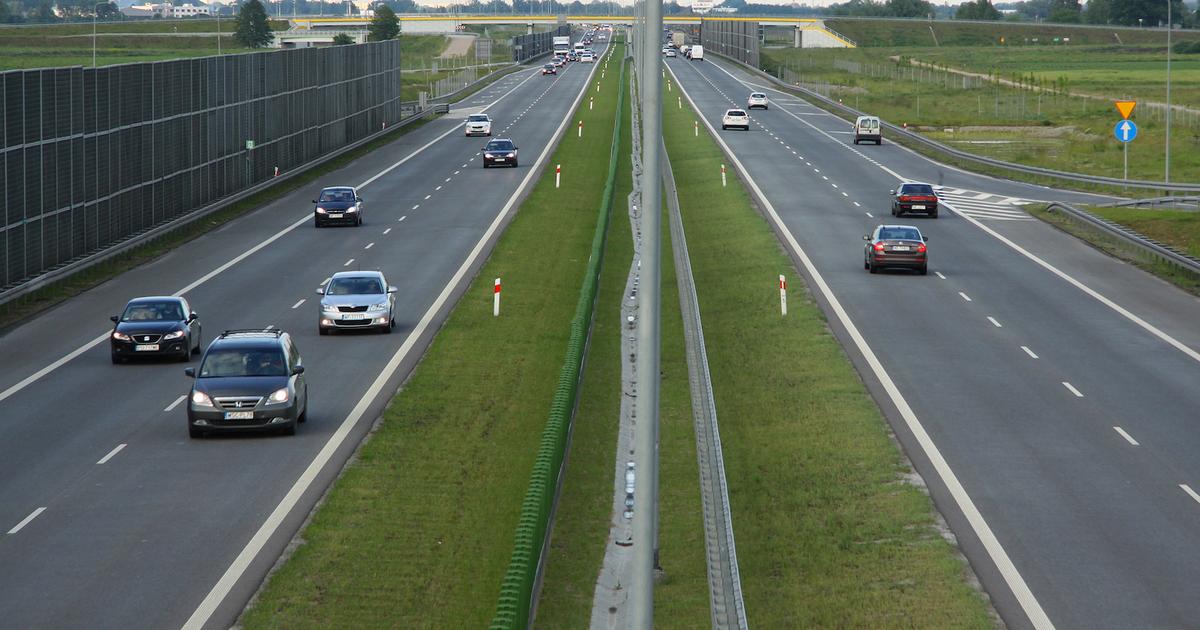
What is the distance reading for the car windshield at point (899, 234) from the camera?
145 feet

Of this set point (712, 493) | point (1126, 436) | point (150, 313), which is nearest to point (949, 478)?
point (712, 493)

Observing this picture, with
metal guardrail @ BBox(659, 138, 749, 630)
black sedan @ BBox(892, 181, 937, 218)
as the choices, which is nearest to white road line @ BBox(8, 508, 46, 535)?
metal guardrail @ BBox(659, 138, 749, 630)

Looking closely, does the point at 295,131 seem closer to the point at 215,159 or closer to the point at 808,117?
the point at 215,159

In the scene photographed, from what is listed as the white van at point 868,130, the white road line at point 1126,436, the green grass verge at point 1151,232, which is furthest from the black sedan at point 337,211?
the white van at point 868,130

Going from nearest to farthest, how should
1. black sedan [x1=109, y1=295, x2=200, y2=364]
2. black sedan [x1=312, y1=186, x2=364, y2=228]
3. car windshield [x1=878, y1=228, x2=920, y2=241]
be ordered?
black sedan [x1=109, y1=295, x2=200, y2=364] → car windshield [x1=878, y1=228, x2=920, y2=241] → black sedan [x1=312, y1=186, x2=364, y2=228]

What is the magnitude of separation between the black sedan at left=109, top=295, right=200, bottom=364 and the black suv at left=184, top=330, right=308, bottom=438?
6.42 metres

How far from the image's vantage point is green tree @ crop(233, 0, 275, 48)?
181 metres

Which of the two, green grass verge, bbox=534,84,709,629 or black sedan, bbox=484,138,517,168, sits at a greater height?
black sedan, bbox=484,138,517,168

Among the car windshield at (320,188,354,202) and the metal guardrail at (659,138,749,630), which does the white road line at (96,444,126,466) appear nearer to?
the metal guardrail at (659,138,749,630)

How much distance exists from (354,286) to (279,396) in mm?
11597

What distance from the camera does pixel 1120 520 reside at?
20.6m

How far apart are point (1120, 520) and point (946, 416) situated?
671cm

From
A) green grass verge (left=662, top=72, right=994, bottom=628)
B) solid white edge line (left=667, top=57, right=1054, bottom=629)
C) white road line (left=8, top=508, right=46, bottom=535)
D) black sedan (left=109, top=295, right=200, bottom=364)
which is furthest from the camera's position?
black sedan (left=109, top=295, right=200, bottom=364)

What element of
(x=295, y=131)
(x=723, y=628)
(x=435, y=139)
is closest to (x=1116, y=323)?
(x=723, y=628)
